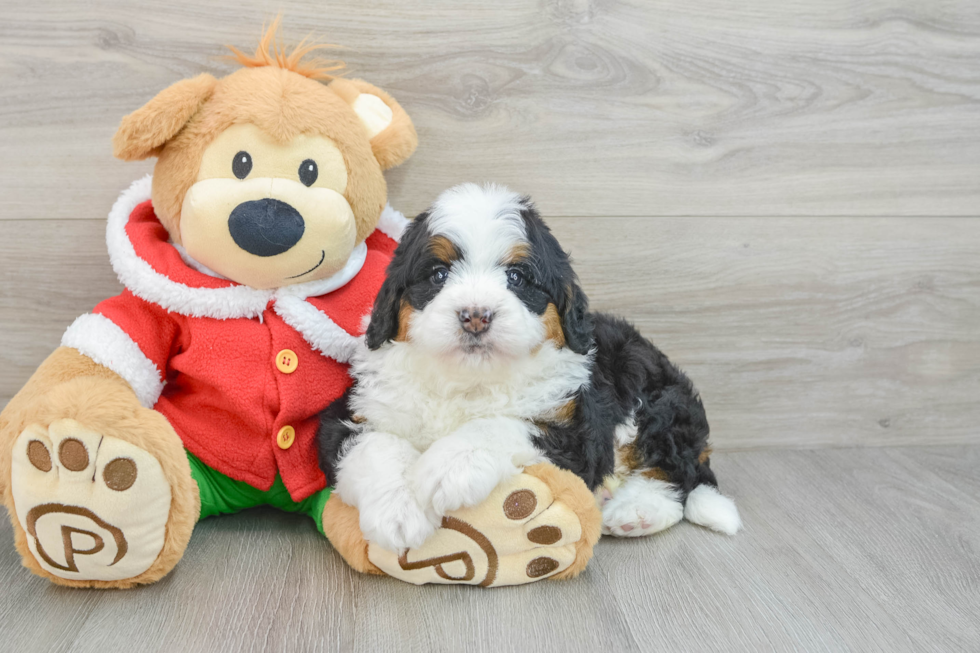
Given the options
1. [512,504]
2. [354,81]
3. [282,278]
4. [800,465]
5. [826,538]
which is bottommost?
[800,465]

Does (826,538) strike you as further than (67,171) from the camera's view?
No

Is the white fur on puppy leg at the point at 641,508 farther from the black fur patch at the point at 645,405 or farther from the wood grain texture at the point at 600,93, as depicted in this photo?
the wood grain texture at the point at 600,93

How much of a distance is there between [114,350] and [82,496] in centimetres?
33

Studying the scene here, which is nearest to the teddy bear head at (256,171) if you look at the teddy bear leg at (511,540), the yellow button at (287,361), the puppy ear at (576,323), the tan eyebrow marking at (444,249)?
the yellow button at (287,361)

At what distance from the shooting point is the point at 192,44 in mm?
1766

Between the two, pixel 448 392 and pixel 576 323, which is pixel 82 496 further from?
pixel 576 323

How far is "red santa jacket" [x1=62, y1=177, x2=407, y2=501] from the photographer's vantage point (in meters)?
1.48

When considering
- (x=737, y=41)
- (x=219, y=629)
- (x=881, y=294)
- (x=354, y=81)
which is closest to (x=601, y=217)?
(x=737, y=41)

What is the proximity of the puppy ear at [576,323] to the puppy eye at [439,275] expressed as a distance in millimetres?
240

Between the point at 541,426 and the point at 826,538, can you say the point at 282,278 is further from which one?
the point at 826,538

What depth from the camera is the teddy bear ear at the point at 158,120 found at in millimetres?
1419

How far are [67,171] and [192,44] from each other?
45cm

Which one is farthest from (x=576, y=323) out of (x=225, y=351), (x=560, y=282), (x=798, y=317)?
(x=798, y=317)

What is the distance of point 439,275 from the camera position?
1337mm
